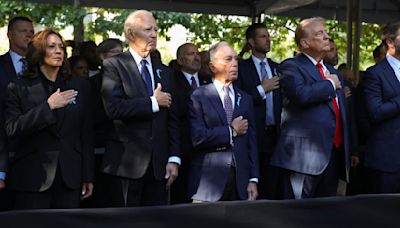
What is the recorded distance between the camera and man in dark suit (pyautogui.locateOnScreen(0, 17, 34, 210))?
4199 mm

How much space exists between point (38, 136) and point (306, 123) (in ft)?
5.70

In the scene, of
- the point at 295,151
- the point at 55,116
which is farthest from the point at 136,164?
the point at 295,151

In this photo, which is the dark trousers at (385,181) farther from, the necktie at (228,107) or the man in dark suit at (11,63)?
the man in dark suit at (11,63)

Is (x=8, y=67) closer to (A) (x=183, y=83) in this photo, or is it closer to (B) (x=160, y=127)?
(B) (x=160, y=127)

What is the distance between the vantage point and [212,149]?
4652mm

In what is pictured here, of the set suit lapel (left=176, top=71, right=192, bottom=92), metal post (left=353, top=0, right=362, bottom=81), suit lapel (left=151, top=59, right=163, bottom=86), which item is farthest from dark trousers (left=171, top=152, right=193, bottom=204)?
metal post (left=353, top=0, right=362, bottom=81)

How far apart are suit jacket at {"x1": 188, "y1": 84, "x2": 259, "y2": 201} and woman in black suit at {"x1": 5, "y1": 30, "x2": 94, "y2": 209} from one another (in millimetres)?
742

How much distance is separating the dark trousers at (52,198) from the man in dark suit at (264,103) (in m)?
1.75

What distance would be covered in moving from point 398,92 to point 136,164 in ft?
6.32

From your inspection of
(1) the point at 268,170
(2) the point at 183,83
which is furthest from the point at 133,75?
(1) the point at 268,170

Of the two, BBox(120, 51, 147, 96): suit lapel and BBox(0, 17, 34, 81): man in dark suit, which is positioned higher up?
BBox(0, 17, 34, 81): man in dark suit

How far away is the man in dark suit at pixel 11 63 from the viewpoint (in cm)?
420

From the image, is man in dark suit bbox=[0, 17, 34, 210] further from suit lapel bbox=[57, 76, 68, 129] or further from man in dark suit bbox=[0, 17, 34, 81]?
suit lapel bbox=[57, 76, 68, 129]

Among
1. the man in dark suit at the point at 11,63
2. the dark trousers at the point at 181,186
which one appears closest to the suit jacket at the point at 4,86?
the man in dark suit at the point at 11,63
